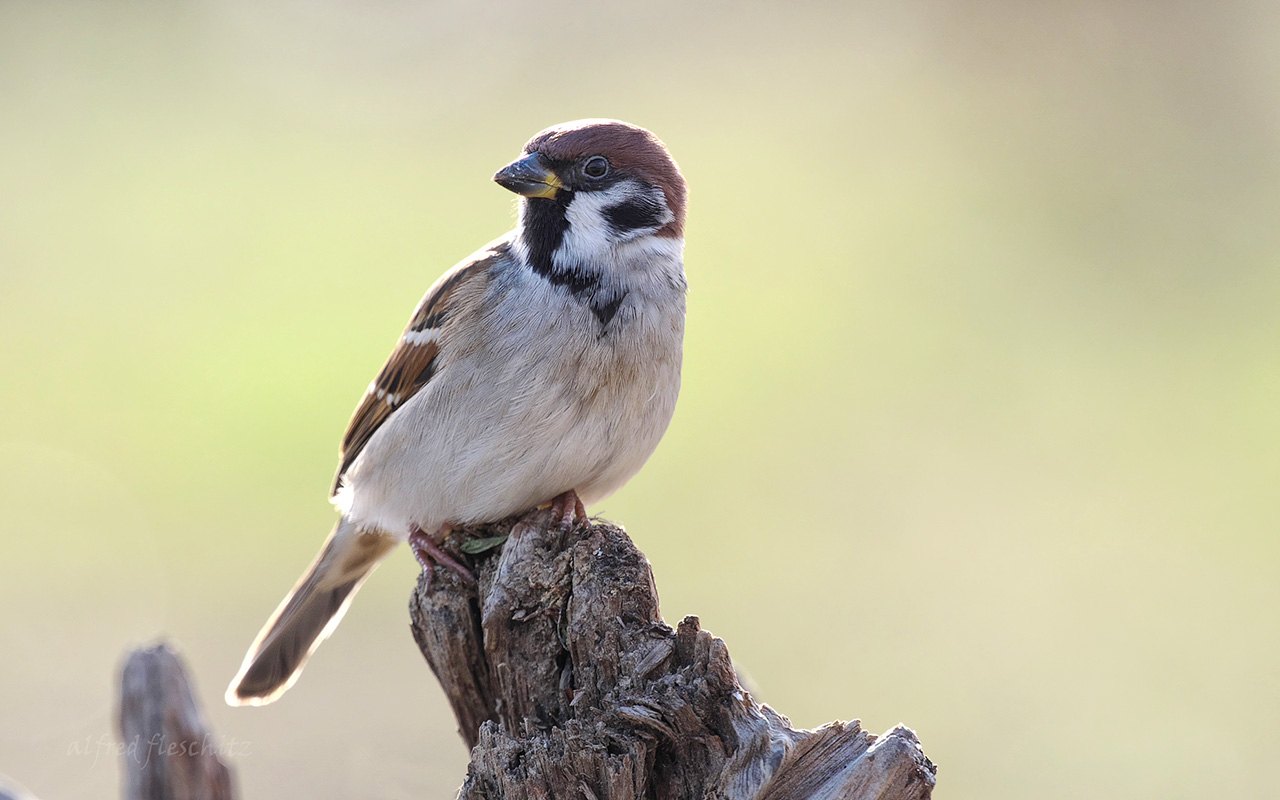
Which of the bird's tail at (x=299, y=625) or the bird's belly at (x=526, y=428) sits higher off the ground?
the bird's belly at (x=526, y=428)

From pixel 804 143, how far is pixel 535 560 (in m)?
8.87

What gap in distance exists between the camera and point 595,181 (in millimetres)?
2869

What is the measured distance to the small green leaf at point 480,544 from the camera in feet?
9.53

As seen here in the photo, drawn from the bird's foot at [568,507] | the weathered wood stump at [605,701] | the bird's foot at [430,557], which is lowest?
the weathered wood stump at [605,701]

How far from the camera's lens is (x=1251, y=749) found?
563 cm

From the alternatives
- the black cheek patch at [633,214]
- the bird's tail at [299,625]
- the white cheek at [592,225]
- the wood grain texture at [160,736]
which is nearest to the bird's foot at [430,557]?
the bird's tail at [299,625]

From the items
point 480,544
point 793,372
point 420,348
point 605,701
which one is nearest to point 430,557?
point 480,544

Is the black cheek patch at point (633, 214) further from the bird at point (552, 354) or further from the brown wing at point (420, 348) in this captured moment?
the brown wing at point (420, 348)

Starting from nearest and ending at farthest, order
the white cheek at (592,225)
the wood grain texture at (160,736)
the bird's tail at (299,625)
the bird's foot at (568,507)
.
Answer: the wood grain texture at (160,736)
the bird's foot at (568,507)
the white cheek at (592,225)
the bird's tail at (299,625)


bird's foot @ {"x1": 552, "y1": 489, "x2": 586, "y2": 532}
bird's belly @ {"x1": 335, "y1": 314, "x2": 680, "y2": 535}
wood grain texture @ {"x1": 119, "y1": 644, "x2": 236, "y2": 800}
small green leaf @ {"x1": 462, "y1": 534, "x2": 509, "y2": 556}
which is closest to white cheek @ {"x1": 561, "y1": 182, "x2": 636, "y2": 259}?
bird's belly @ {"x1": 335, "y1": 314, "x2": 680, "y2": 535}

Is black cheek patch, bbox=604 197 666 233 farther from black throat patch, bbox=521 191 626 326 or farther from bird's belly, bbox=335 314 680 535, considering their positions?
bird's belly, bbox=335 314 680 535

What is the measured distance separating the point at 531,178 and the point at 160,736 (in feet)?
→ 4.71

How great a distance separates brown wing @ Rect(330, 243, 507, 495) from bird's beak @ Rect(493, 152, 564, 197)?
30 cm

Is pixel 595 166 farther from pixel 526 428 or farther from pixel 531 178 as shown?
pixel 526 428
